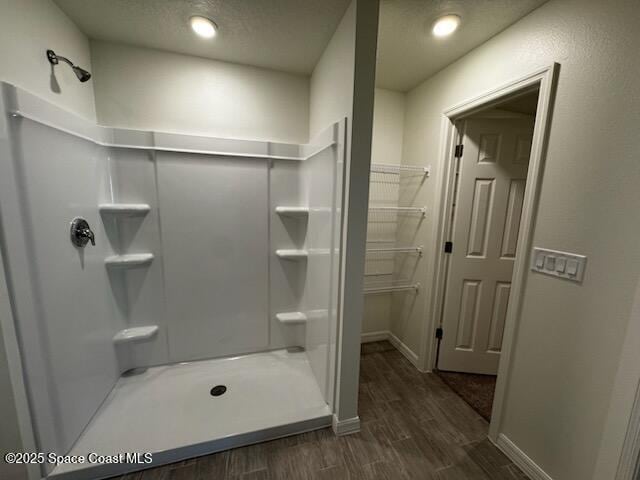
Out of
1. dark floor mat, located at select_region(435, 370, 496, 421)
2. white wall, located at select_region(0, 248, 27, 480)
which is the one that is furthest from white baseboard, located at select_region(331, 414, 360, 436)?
white wall, located at select_region(0, 248, 27, 480)

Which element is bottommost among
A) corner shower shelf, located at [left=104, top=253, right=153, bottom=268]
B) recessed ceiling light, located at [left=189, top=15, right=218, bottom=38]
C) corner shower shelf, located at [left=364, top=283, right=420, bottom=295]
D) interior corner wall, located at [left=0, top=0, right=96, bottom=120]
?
corner shower shelf, located at [left=364, top=283, right=420, bottom=295]

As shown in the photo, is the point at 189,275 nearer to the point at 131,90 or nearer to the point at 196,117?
the point at 196,117

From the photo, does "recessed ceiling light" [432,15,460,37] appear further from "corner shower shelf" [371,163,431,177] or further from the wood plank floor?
the wood plank floor

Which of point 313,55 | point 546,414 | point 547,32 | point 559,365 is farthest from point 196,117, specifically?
point 546,414

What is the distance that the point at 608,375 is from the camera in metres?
1.06

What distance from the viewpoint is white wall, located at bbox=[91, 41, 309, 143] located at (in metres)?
1.76

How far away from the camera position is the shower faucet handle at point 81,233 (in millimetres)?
1435

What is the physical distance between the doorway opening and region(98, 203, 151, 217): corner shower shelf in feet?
7.51

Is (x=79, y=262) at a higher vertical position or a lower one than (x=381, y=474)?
higher

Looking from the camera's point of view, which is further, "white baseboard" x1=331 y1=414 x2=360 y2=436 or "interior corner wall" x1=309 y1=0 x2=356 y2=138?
"white baseboard" x1=331 y1=414 x2=360 y2=436

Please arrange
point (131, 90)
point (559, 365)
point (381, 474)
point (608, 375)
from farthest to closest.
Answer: point (131, 90) → point (381, 474) → point (559, 365) → point (608, 375)

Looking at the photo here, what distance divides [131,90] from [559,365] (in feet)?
Answer: 9.90

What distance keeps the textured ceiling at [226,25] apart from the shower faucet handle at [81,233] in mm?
1172

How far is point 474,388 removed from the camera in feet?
6.66
